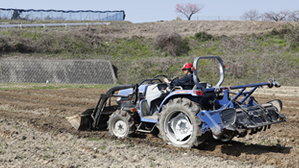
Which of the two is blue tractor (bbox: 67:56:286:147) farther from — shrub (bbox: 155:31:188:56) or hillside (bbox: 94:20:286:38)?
hillside (bbox: 94:20:286:38)

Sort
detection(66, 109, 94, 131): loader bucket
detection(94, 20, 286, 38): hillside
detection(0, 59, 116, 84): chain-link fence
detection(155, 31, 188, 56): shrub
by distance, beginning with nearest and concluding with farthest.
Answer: detection(66, 109, 94, 131): loader bucket < detection(0, 59, 116, 84): chain-link fence < detection(155, 31, 188, 56): shrub < detection(94, 20, 286, 38): hillside

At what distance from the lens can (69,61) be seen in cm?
2964

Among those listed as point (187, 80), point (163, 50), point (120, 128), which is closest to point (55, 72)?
point (163, 50)

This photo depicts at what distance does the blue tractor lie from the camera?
6.29m

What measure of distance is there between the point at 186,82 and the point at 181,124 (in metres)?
0.92

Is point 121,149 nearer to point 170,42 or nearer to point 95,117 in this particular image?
point 95,117

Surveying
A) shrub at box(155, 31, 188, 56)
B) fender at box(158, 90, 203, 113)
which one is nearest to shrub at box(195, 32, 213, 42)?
shrub at box(155, 31, 188, 56)

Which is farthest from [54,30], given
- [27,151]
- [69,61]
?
[27,151]

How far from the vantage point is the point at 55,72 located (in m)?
28.0

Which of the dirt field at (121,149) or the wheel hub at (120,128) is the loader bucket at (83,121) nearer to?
the dirt field at (121,149)

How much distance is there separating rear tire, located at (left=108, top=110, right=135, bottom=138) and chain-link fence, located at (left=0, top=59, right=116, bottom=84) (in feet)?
65.5

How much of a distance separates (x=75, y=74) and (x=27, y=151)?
21.7 m

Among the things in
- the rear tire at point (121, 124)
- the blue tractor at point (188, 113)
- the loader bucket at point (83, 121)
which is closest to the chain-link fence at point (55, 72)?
the loader bucket at point (83, 121)

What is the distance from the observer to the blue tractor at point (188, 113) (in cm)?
629
